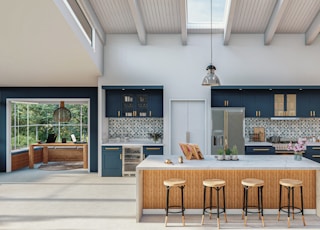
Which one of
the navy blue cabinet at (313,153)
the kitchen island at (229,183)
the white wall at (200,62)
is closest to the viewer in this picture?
the kitchen island at (229,183)

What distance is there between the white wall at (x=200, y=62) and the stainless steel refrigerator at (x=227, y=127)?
701 mm

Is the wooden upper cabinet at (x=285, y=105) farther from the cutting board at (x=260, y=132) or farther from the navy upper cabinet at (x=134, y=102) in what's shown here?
the navy upper cabinet at (x=134, y=102)

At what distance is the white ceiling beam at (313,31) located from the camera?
26.8 ft

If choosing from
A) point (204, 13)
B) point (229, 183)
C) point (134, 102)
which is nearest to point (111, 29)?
point (134, 102)

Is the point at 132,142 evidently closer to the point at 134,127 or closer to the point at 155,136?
the point at 134,127

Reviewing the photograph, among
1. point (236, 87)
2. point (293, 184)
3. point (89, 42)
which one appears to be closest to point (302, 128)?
point (236, 87)

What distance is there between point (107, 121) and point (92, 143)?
0.84 m

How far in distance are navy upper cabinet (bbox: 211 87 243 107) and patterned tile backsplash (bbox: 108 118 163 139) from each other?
5.57 ft

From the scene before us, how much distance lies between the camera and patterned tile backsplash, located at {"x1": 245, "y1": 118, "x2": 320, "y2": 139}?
29.6ft

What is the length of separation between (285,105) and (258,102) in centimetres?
71

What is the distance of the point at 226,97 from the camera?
8641 millimetres

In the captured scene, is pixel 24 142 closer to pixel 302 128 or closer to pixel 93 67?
pixel 93 67

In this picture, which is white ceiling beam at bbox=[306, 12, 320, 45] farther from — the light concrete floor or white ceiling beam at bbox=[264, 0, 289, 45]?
the light concrete floor

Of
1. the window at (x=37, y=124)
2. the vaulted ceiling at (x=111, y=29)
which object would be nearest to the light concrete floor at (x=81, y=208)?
the window at (x=37, y=124)
